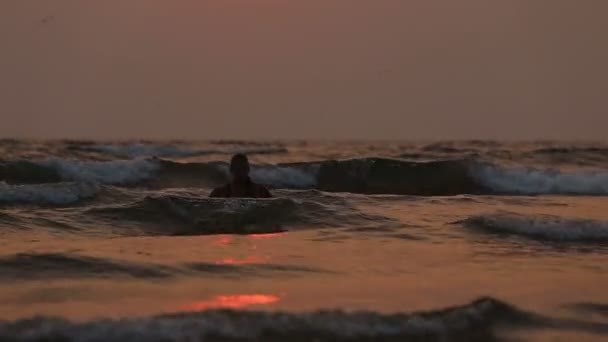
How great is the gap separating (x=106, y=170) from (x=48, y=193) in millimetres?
7985

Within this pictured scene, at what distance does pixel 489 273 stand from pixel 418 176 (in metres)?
13.7

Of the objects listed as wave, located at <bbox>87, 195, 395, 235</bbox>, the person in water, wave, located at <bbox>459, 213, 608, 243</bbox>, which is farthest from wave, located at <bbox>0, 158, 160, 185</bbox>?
wave, located at <bbox>459, 213, 608, 243</bbox>

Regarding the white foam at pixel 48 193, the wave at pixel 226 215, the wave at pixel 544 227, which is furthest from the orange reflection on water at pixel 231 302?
the white foam at pixel 48 193

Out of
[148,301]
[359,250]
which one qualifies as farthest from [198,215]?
[148,301]

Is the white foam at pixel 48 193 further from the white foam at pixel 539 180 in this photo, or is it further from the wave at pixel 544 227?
the white foam at pixel 539 180

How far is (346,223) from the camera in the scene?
8.93 meters

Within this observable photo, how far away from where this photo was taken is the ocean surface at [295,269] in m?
4.20

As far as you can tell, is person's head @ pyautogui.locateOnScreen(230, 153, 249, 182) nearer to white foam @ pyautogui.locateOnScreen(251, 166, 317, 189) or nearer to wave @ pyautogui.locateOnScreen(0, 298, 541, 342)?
wave @ pyautogui.locateOnScreen(0, 298, 541, 342)

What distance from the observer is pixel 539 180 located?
60.0ft

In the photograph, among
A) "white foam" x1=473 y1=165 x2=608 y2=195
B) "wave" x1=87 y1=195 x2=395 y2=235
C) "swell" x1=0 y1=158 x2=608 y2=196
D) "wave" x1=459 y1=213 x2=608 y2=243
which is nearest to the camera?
"wave" x1=459 y1=213 x2=608 y2=243

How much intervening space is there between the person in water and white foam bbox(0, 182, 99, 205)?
1.77 meters

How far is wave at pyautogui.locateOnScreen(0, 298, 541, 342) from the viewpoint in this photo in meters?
3.94

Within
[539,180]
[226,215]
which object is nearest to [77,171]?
[539,180]

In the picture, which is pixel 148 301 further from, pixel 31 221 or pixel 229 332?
pixel 31 221
